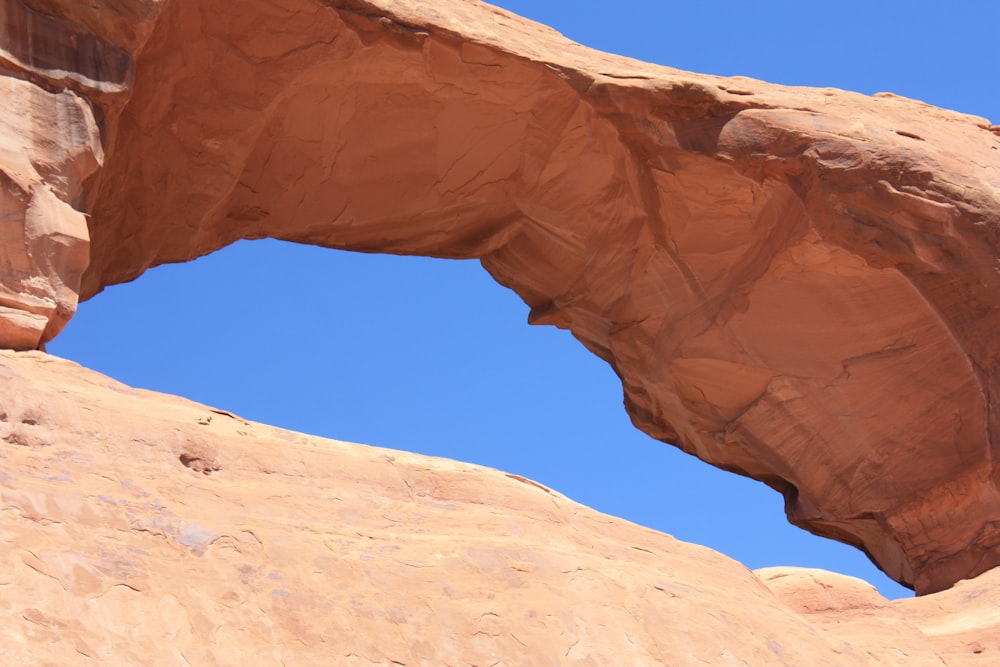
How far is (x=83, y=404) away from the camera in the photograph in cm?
677

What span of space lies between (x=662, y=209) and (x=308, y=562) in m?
6.40

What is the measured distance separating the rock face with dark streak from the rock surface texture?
3716 mm

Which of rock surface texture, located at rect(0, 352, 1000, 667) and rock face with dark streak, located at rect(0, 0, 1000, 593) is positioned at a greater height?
rock face with dark streak, located at rect(0, 0, 1000, 593)

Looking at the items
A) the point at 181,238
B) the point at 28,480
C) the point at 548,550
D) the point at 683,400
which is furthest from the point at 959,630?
the point at 181,238

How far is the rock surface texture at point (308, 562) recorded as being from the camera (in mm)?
5621

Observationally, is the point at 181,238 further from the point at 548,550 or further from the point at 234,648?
the point at 234,648

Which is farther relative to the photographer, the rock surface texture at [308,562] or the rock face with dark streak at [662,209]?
the rock face with dark streak at [662,209]

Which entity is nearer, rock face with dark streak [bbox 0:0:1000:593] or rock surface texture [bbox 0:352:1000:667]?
rock surface texture [bbox 0:352:1000:667]

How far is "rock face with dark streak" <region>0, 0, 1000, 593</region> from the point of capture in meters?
10.8

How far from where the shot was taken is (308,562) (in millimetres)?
6316

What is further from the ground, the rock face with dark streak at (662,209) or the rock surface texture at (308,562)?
the rock face with dark streak at (662,209)

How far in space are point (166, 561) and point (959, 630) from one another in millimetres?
5258

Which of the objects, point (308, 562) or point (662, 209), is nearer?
point (308, 562)

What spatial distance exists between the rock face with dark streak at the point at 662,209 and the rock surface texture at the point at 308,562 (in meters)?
3.72
